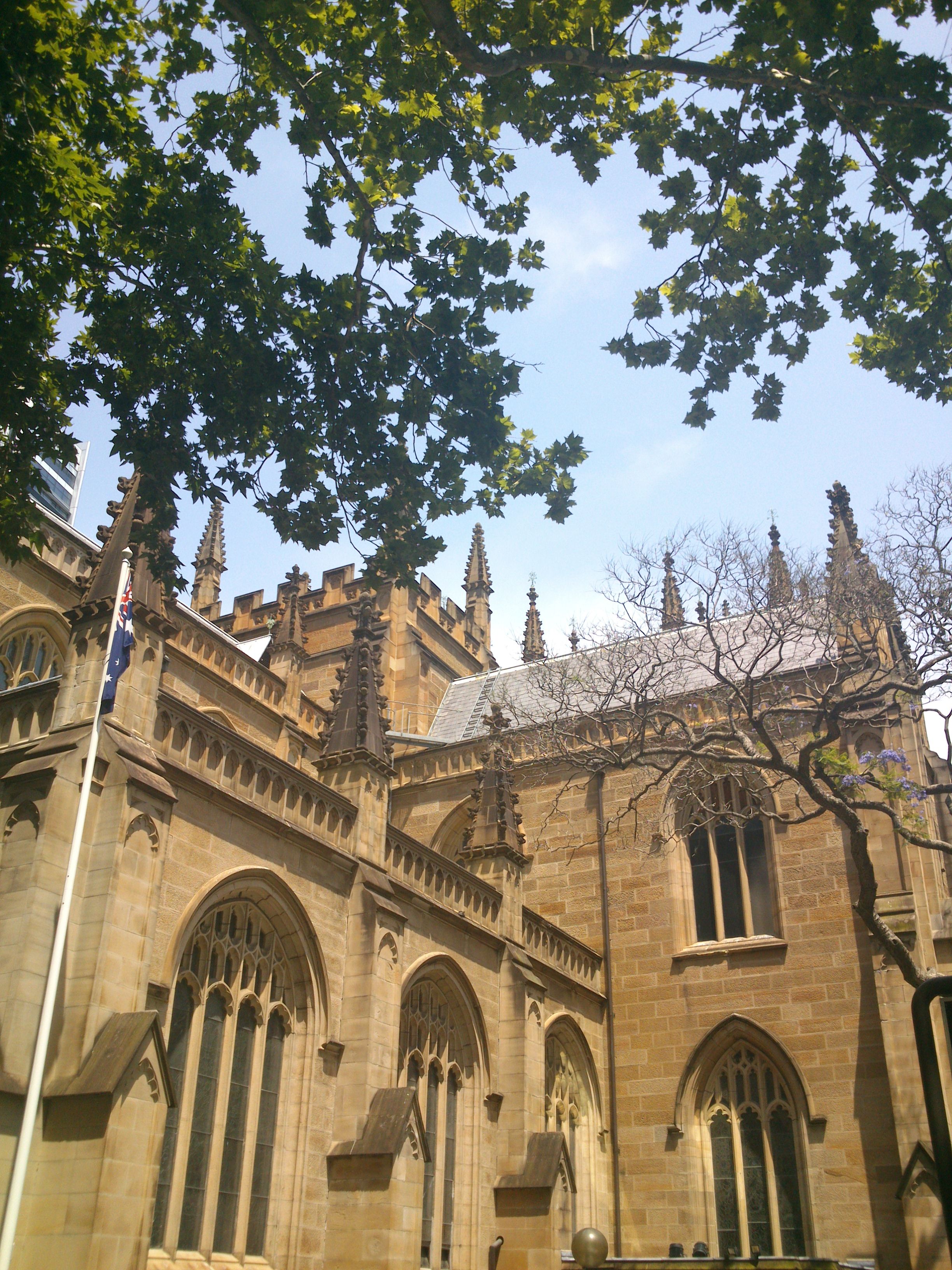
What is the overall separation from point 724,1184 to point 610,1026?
Answer: 3274 mm

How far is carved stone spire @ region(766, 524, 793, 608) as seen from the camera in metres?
17.0

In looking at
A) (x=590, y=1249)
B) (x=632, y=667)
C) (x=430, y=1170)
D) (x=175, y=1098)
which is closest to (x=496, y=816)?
(x=632, y=667)

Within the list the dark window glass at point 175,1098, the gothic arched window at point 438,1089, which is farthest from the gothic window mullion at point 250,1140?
the gothic arched window at point 438,1089

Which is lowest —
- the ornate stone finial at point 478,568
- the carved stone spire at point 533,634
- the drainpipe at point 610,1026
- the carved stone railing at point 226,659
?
the drainpipe at point 610,1026

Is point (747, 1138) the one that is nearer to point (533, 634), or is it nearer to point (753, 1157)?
point (753, 1157)

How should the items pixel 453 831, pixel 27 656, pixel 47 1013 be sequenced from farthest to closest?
pixel 453 831 < pixel 27 656 < pixel 47 1013

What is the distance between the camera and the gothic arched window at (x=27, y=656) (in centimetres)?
1800

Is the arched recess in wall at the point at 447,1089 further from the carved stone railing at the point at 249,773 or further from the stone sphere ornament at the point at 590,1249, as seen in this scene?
the stone sphere ornament at the point at 590,1249

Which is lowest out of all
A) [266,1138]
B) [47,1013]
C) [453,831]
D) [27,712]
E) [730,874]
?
[266,1138]

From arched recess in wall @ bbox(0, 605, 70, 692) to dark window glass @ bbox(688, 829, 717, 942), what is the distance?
11923 mm

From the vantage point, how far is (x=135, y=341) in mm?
10086

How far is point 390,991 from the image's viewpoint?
1430cm

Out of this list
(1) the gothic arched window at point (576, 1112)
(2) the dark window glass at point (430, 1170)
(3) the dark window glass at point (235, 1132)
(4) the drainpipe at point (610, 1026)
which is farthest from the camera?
(4) the drainpipe at point (610, 1026)

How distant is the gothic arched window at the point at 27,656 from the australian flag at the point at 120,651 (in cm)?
704
